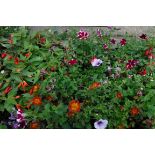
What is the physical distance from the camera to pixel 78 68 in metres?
3.80

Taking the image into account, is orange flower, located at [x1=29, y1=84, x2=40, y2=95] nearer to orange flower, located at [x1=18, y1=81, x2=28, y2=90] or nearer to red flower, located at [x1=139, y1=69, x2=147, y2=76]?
orange flower, located at [x1=18, y1=81, x2=28, y2=90]

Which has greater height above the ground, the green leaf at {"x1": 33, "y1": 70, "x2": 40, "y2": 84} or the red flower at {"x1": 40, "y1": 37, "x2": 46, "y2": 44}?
the red flower at {"x1": 40, "y1": 37, "x2": 46, "y2": 44}

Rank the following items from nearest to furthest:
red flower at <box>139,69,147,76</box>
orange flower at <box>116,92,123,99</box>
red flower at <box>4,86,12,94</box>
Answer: orange flower at <box>116,92,123,99</box> → red flower at <box>4,86,12,94</box> → red flower at <box>139,69,147,76</box>

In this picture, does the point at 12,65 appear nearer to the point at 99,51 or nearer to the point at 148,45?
the point at 99,51

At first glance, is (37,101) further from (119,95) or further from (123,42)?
(123,42)

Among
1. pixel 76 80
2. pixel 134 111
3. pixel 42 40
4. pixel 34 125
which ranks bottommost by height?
pixel 34 125

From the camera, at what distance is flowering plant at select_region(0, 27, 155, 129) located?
338 centimetres

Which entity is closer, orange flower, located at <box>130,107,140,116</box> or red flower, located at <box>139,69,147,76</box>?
orange flower, located at <box>130,107,140,116</box>

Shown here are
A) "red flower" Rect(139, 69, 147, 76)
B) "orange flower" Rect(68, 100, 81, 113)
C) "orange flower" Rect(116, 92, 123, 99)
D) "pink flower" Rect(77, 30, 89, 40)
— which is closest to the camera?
"orange flower" Rect(68, 100, 81, 113)

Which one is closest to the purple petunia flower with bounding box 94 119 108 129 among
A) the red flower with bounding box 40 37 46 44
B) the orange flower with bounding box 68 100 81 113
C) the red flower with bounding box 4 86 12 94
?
the orange flower with bounding box 68 100 81 113

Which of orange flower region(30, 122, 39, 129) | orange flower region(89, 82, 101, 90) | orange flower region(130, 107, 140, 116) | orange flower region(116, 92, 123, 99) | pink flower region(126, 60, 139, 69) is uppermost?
pink flower region(126, 60, 139, 69)

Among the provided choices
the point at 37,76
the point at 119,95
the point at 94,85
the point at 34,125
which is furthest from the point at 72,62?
the point at 34,125

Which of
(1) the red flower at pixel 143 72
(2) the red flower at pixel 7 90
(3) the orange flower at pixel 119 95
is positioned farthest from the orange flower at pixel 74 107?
(1) the red flower at pixel 143 72

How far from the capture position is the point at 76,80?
3619 millimetres
